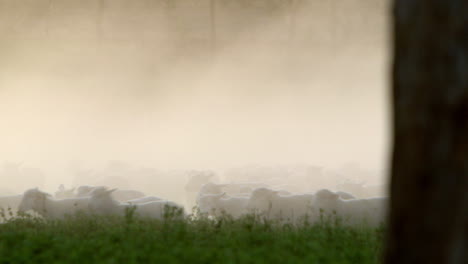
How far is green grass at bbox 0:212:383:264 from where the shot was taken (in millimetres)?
4387

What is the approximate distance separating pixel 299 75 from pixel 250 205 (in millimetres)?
24216

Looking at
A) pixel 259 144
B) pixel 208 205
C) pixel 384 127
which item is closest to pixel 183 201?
pixel 208 205

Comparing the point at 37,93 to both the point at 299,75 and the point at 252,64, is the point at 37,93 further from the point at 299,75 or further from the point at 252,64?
the point at 299,75

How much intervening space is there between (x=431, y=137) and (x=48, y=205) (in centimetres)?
962

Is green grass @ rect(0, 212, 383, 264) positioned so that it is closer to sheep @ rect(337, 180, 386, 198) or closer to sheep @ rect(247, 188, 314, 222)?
sheep @ rect(247, 188, 314, 222)

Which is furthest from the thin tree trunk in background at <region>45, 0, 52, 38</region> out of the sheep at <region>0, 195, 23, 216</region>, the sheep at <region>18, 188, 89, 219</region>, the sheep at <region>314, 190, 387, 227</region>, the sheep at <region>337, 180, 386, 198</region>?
the sheep at <region>314, 190, 387, 227</region>

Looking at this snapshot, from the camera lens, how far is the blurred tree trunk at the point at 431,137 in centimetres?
215

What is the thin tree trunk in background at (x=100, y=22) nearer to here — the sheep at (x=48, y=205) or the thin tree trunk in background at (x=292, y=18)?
the thin tree trunk in background at (x=292, y=18)

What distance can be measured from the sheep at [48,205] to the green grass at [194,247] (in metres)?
3.77

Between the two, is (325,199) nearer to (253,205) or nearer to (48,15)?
(253,205)

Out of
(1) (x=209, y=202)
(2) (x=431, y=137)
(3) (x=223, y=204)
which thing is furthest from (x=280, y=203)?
(2) (x=431, y=137)

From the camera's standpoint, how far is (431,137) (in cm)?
218

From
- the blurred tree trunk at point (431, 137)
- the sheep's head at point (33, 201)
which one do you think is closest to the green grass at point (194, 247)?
the blurred tree trunk at point (431, 137)

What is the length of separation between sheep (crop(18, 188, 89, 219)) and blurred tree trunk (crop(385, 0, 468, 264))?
28.7ft
